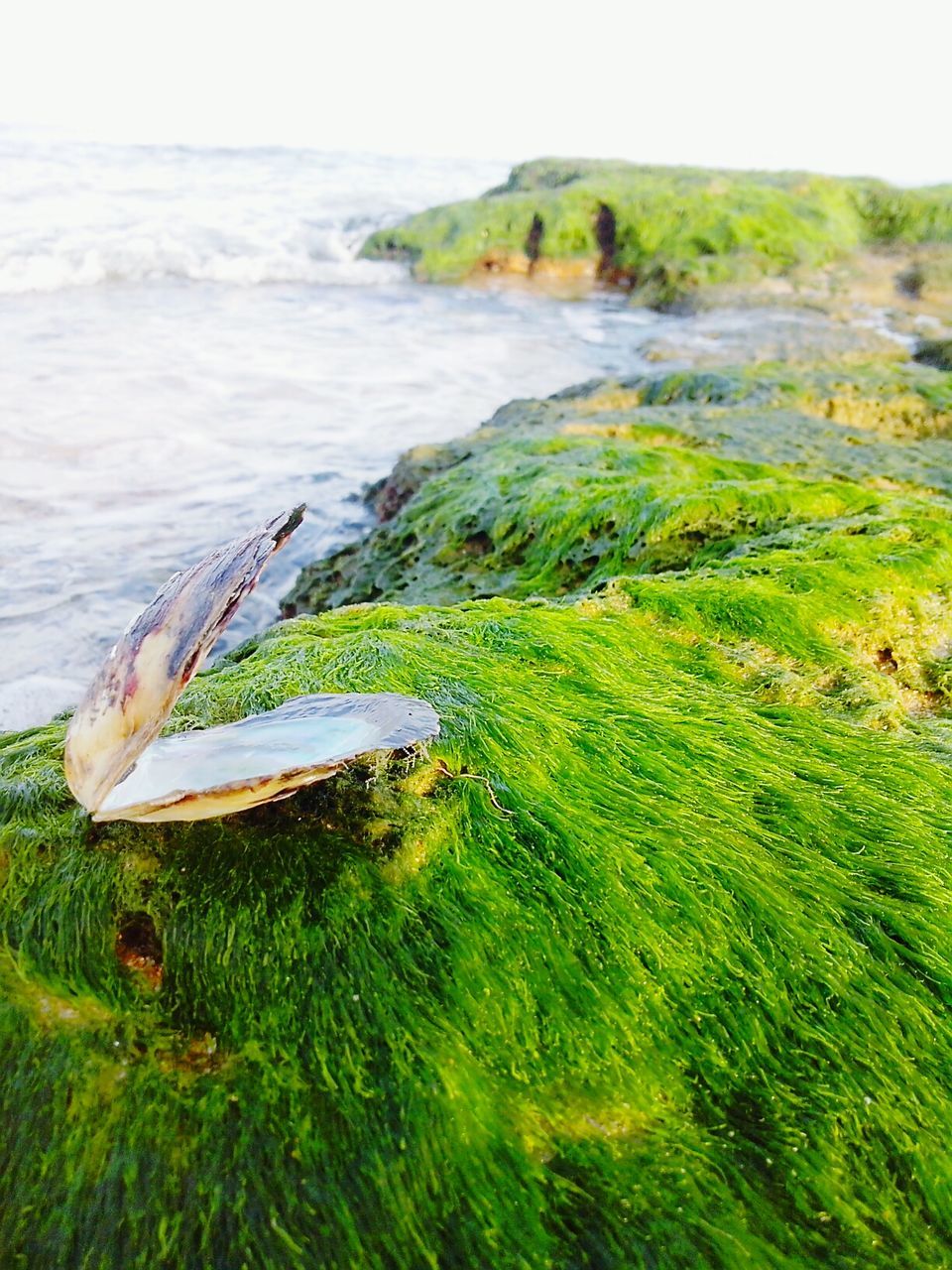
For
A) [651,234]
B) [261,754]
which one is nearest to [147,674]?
[261,754]

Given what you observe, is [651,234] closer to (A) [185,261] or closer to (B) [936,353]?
(B) [936,353]

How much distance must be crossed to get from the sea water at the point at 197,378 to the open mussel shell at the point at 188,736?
9.80 ft

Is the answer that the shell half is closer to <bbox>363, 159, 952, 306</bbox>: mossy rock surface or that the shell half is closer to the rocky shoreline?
the rocky shoreline

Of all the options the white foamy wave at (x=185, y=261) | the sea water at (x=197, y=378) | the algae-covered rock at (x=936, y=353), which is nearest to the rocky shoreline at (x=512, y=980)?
the sea water at (x=197, y=378)

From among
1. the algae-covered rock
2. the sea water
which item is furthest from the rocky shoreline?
the algae-covered rock

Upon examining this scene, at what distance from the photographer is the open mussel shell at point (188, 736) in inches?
64.8

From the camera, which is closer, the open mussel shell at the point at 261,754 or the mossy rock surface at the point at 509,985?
the mossy rock surface at the point at 509,985

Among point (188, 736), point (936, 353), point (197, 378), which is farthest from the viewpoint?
point (197, 378)

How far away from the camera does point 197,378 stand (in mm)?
10578

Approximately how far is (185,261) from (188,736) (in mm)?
17860

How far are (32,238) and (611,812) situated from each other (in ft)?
62.2

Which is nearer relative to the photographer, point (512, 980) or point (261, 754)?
point (512, 980)

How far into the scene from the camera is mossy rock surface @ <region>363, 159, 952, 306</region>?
53.1 ft

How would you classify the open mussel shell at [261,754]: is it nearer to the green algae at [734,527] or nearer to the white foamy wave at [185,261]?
the green algae at [734,527]
